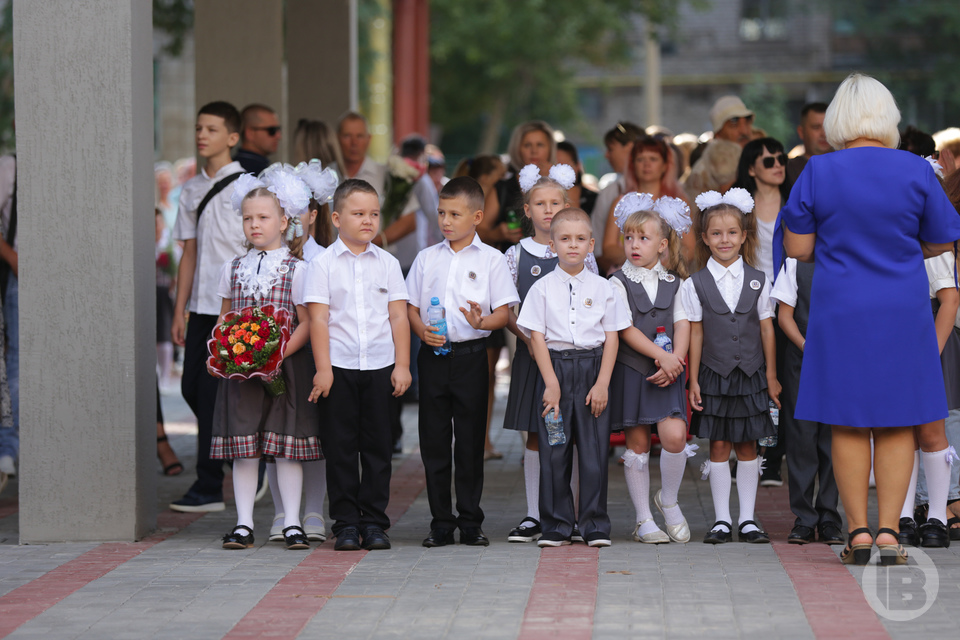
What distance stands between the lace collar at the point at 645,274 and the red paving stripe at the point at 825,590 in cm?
142

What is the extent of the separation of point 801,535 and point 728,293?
1233 millimetres

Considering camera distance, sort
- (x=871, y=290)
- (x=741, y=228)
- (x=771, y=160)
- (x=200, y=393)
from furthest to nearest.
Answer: (x=200, y=393)
(x=771, y=160)
(x=741, y=228)
(x=871, y=290)

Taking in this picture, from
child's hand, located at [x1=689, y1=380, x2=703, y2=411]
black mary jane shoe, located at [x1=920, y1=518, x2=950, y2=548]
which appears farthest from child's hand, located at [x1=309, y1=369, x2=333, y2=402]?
black mary jane shoe, located at [x1=920, y1=518, x2=950, y2=548]

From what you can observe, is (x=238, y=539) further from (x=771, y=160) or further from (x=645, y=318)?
(x=771, y=160)

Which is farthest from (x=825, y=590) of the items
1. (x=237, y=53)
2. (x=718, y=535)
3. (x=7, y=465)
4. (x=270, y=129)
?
(x=237, y=53)

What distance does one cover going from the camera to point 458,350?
6.91 m

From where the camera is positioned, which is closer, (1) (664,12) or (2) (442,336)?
(2) (442,336)

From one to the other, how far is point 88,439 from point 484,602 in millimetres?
2460

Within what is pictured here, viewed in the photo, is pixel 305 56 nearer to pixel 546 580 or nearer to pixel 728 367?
pixel 728 367

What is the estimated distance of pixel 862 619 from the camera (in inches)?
206

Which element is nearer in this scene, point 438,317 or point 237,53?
point 438,317

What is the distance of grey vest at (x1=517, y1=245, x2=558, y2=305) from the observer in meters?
7.25

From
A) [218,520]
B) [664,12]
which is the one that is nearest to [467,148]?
[664,12]

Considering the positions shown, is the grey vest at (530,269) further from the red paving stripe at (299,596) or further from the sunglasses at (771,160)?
the red paving stripe at (299,596)
